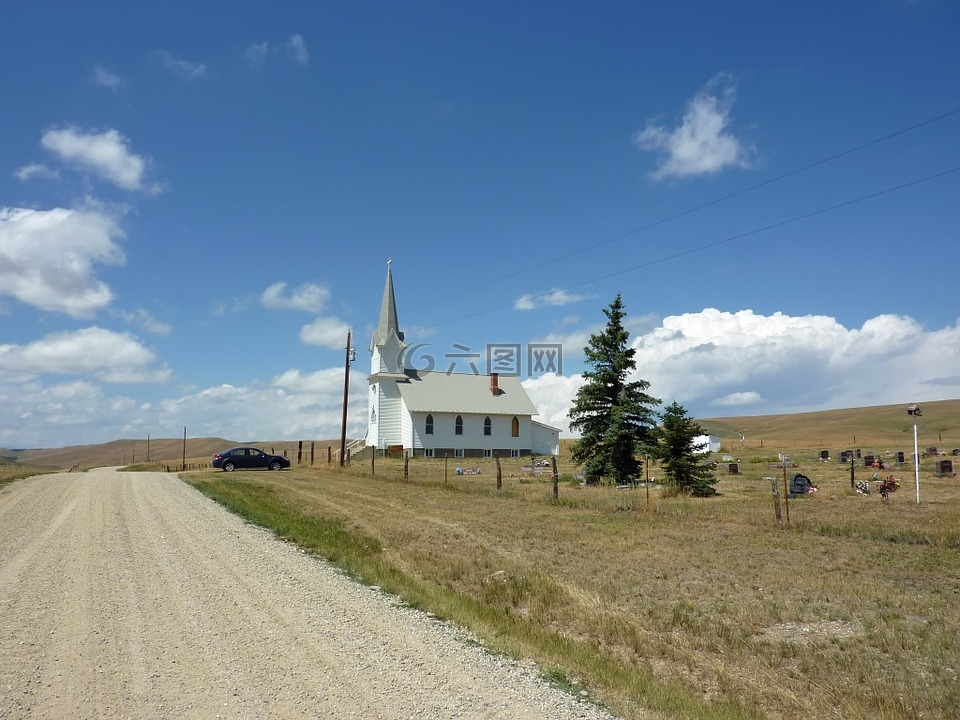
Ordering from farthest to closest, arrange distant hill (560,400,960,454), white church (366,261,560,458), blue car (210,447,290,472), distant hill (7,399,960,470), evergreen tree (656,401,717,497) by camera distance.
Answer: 1. distant hill (7,399,960,470)
2. distant hill (560,400,960,454)
3. white church (366,261,560,458)
4. blue car (210,447,290,472)
5. evergreen tree (656,401,717,497)

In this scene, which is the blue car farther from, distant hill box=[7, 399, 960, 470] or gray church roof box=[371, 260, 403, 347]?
distant hill box=[7, 399, 960, 470]

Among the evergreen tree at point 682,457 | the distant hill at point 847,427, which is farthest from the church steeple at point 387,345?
the evergreen tree at point 682,457

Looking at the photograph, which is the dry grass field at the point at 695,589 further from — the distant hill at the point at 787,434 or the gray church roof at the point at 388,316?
the distant hill at the point at 787,434

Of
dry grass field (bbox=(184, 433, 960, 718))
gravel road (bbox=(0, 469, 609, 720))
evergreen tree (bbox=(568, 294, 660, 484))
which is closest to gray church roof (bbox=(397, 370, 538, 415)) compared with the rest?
evergreen tree (bbox=(568, 294, 660, 484))

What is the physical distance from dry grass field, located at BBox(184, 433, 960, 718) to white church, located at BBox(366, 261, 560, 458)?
3489 centimetres

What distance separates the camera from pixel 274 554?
37.8 feet

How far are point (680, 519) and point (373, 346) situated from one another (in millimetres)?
43118

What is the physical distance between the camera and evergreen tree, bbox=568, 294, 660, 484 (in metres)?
27.6

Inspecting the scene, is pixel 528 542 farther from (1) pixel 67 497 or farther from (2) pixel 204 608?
(1) pixel 67 497

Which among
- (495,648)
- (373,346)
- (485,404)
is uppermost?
(373,346)

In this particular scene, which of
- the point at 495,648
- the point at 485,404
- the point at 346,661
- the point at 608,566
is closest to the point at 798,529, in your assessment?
the point at 608,566

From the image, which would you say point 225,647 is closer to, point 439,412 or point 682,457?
point 682,457

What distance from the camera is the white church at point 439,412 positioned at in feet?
179

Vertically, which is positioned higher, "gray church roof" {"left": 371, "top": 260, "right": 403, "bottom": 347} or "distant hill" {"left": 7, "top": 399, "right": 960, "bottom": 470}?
"gray church roof" {"left": 371, "top": 260, "right": 403, "bottom": 347}
